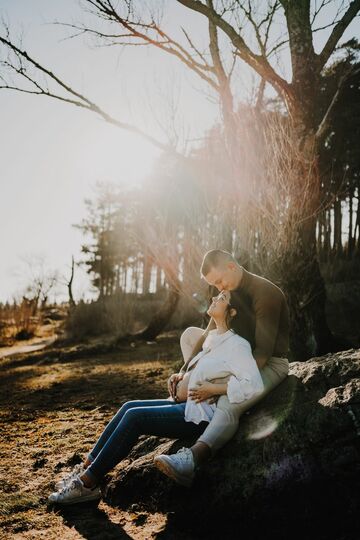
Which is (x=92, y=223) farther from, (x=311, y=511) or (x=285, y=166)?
(x=311, y=511)

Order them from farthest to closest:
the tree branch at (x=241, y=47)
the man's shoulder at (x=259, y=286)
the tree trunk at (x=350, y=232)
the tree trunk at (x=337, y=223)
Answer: the tree trunk at (x=337, y=223)
the tree trunk at (x=350, y=232)
the tree branch at (x=241, y=47)
the man's shoulder at (x=259, y=286)

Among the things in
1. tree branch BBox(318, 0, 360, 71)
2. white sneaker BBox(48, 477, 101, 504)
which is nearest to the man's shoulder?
white sneaker BBox(48, 477, 101, 504)

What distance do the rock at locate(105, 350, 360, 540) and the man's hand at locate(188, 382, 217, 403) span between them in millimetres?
348

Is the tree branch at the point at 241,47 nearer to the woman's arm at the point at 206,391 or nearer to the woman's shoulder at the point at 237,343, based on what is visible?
the woman's shoulder at the point at 237,343

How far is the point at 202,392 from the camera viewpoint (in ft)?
8.16

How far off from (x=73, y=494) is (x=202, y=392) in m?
1.06

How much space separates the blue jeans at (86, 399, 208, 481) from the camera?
8.40ft

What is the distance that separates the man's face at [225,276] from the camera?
9.64 ft

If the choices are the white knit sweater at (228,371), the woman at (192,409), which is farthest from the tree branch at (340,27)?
the white knit sweater at (228,371)

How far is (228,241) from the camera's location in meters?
7.70

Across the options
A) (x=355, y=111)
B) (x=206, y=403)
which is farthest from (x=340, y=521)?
(x=355, y=111)

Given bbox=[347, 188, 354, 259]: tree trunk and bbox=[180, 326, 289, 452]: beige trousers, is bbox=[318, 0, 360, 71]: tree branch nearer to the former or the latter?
bbox=[180, 326, 289, 452]: beige trousers

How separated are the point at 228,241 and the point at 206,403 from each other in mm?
5364

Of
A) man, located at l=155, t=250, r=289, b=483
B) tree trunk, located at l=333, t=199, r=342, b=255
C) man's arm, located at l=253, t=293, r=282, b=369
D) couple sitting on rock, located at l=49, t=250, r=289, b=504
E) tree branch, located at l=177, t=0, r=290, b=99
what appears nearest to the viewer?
man, located at l=155, t=250, r=289, b=483
